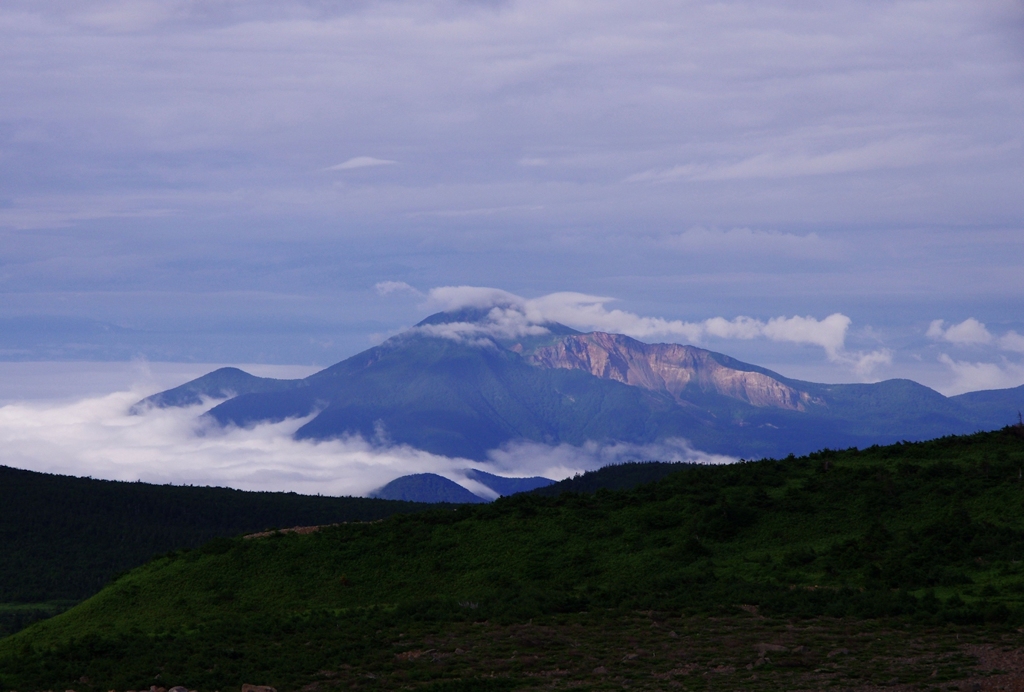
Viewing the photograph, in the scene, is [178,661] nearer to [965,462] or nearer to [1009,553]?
[1009,553]

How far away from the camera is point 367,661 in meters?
23.8

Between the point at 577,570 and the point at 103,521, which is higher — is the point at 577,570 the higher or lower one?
the lower one

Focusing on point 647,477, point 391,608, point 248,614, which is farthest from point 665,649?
point 647,477

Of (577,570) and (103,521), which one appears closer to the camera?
(577,570)

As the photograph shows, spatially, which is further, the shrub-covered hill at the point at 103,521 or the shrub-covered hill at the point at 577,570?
the shrub-covered hill at the point at 103,521

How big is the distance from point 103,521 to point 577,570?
275ft

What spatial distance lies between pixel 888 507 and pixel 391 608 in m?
16.6

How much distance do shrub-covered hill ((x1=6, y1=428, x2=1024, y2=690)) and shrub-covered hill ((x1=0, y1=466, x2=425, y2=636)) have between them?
4966 centimetres

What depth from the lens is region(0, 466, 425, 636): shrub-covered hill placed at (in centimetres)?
9225

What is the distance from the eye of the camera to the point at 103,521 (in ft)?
343

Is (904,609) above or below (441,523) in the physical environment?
below

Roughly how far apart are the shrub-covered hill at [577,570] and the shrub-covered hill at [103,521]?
4966cm

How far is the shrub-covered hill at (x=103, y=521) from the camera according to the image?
9225 centimetres

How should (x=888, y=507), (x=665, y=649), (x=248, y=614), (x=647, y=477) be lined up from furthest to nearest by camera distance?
(x=647, y=477), (x=888, y=507), (x=248, y=614), (x=665, y=649)
